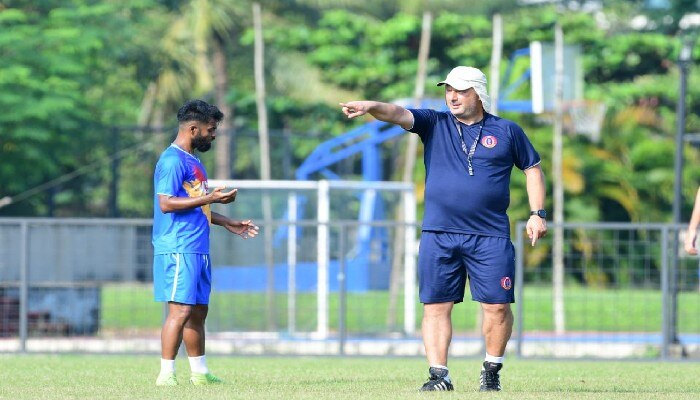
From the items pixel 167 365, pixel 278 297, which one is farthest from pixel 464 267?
pixel 278 297

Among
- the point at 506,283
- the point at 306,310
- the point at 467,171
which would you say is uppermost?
the point at 467,171

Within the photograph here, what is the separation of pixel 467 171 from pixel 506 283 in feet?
2.34

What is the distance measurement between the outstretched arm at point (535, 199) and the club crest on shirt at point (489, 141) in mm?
284

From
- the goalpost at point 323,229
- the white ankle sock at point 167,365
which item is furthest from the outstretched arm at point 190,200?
the goalpost at point 323,229

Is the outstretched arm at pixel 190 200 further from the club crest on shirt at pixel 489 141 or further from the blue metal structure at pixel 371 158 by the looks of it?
the blue metal structure at pixel 371 158

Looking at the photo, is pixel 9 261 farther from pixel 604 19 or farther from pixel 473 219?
pixel 604 19

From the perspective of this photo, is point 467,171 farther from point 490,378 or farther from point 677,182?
point 677,182

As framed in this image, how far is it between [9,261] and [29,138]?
31.1ft

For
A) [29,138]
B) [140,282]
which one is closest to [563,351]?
[140,282]

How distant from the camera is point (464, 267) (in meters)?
9.52

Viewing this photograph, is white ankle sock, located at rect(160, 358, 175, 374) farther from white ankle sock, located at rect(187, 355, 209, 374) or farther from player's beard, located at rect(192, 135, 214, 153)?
player's beard, located at rect(192, 135, 214, 153)

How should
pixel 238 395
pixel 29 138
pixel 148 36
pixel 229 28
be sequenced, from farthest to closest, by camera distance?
pixel 148 36
pixel 229 28
pixel 29 138
pixel 238 395

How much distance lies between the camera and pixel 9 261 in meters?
17.2

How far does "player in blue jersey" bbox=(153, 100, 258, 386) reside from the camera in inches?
381
